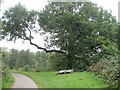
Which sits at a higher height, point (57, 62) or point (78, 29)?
point (78, 29)

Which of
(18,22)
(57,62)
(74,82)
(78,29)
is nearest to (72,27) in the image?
(78,29)

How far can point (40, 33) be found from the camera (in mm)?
18172

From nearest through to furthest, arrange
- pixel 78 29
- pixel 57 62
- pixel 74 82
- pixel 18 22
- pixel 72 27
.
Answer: pixel 74 82, pixel 72 27, pixel 78 29, pixel 18 22, pixel 57 62

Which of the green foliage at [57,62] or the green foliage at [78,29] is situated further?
the green foliage at [57,62]

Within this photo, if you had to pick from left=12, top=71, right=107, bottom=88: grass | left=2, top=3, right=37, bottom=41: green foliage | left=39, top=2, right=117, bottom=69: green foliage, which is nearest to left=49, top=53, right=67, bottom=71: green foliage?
left=39, top=2, right=117, bottom=69: green foliage

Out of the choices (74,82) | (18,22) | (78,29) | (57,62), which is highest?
(18,22)

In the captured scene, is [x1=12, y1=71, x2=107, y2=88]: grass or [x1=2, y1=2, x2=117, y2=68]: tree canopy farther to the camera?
[x1=2, y1=2, x2=117, y2=68]: tree canopy

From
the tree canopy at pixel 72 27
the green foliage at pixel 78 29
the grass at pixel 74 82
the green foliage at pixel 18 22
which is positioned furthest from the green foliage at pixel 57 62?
the grass at pixel 74 82

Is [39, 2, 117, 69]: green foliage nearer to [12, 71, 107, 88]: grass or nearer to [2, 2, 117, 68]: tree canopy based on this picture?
[2, 2, 117, 68]: tree canopy

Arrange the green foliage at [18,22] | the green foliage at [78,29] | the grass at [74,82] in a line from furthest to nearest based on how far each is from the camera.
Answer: the green foliage at [18,22]
the green foliage at [78,29]
the grass at [74,82]

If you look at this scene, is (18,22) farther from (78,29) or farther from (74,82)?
(74,82)

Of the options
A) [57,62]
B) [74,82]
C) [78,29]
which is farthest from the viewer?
[57,62]

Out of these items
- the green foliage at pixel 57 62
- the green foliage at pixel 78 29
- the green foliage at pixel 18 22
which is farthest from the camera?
the green foliage at pixel 57 62

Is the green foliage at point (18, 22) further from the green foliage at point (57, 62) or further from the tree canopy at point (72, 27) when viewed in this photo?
the green foliage at point (57, 62)
